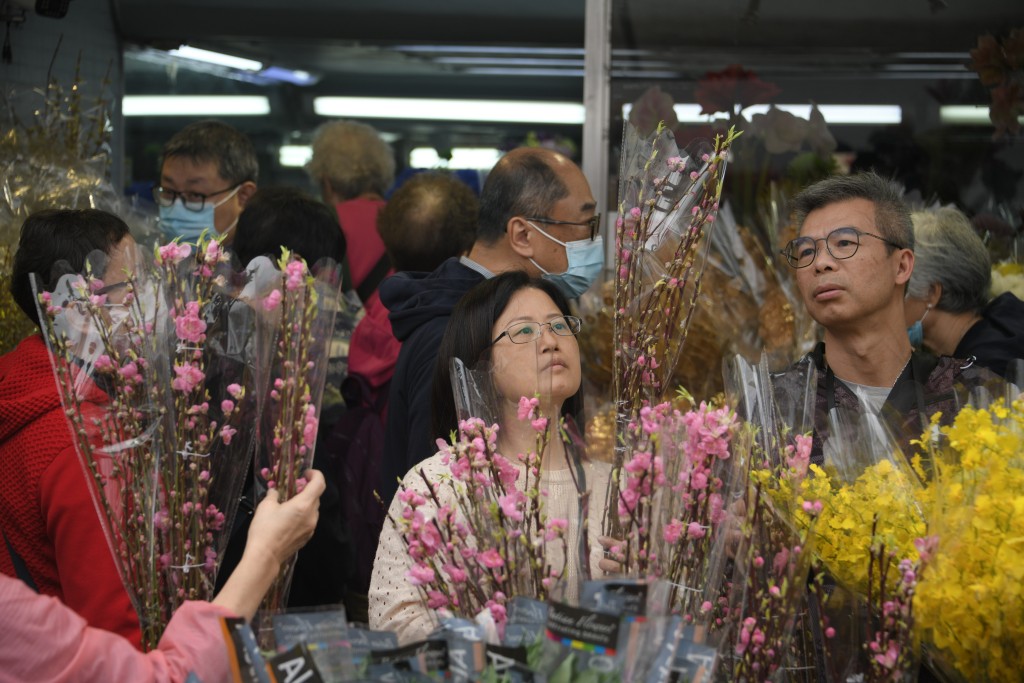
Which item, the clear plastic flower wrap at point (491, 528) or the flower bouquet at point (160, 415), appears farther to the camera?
the flower bouquet at point (160, 415)

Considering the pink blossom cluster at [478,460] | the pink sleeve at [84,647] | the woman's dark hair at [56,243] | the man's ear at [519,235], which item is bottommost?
the pink sleeve at [84,647]

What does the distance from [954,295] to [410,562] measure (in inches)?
79.2

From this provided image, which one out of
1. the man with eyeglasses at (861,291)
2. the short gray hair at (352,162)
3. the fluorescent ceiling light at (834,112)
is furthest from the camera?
the short gray hair at (352,162)

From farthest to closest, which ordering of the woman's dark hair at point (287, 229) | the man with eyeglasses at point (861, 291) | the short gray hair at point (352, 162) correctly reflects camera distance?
the short gray hair at point (352, 162) → the woman's dark hair at point (287, 229) → the man with eyeglasses at point (861, 291)

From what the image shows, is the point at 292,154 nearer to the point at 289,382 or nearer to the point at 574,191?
the point at 574,191

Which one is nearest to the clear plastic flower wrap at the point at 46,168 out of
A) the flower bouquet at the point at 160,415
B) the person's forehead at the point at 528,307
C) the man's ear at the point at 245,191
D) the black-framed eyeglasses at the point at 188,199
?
the black-framed eyeglasses at the point at 188,199

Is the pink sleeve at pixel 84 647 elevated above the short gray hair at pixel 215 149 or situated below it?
below

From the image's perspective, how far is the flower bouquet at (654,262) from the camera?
7.41ft

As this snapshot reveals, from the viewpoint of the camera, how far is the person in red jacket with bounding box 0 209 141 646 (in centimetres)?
207

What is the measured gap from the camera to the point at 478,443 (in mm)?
1888

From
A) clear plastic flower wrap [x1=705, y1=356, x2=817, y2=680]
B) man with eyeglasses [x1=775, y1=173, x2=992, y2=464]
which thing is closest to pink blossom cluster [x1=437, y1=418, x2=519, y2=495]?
clear plastic flower wrap [x1=705, y1=356, x2=817, y2=680]

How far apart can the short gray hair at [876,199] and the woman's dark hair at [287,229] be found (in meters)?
1.46

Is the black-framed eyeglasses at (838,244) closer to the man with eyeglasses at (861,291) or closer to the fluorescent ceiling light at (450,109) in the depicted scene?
the man with eyeglasses at (861,291)

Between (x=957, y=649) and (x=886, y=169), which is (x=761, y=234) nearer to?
(x=886, y=169)
